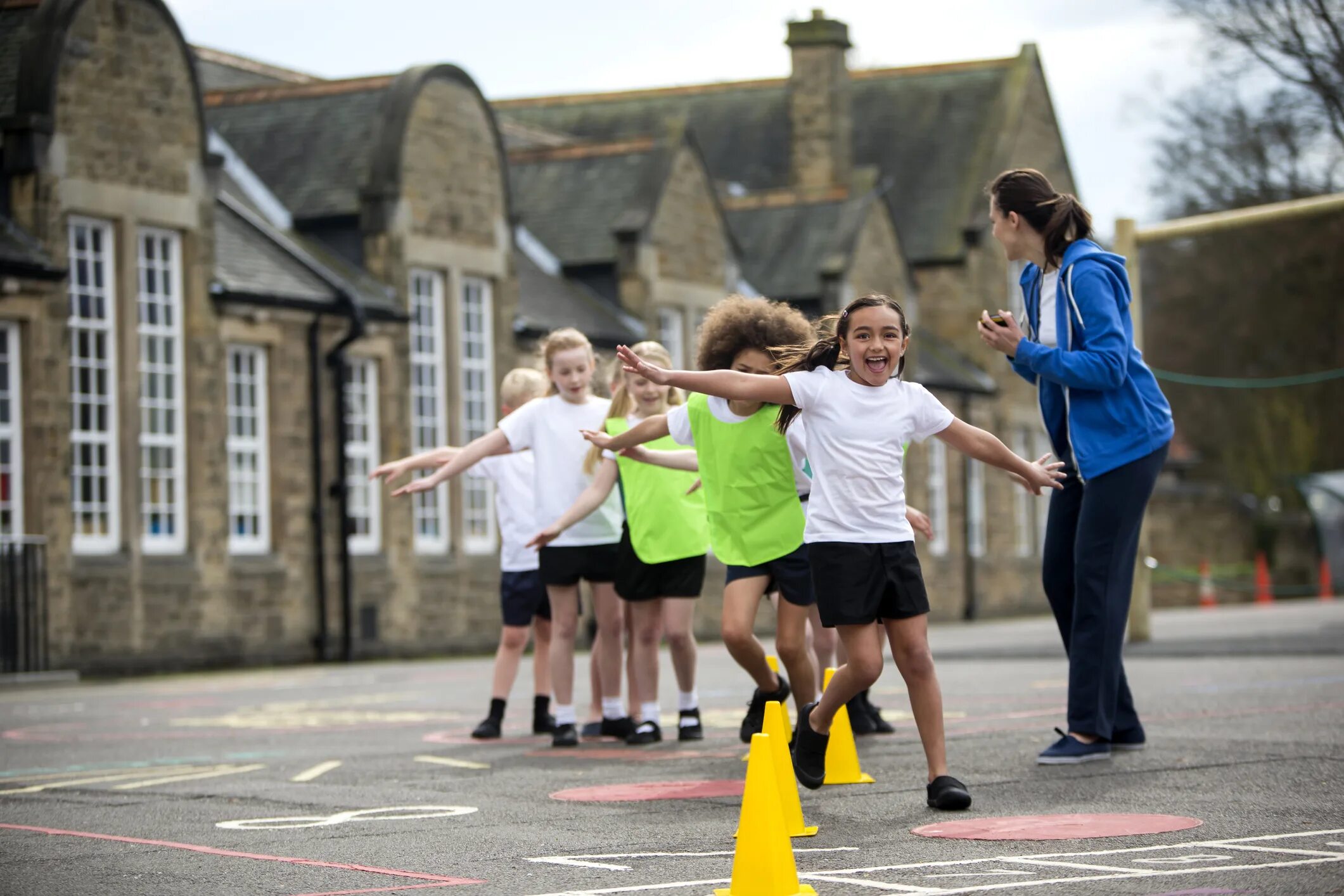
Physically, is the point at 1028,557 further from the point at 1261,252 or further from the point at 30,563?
the point at 30,563

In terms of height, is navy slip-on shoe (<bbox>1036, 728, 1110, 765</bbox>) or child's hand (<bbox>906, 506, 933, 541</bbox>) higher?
child's hand (<bbox>906, 506, 933, 541</bbox>)

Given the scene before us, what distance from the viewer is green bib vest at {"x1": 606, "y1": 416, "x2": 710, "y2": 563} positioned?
10172 millimetres

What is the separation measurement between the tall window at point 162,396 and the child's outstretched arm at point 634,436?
53.5 ft

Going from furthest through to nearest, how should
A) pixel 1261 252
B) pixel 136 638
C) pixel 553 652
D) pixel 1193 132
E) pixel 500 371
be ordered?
pixel 1261 252, pixel 1193 132, pixel 500 371, pixel 136 638, pixel 553 652

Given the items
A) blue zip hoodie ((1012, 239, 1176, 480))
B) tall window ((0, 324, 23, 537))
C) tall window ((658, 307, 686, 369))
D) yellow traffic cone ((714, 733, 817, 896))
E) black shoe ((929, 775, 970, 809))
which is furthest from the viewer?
tall window ((658, 307, 686, 369))

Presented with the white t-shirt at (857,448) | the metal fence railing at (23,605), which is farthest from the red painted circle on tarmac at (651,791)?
the metal fence railing at (23,605)

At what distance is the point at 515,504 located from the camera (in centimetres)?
1162

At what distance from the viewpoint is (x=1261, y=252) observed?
4659cm

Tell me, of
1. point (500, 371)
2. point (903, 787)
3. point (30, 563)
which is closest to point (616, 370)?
point (903, 787)

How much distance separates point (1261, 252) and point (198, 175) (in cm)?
2897

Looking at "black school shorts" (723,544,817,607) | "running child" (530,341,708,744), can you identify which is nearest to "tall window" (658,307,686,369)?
"running child" (530,341,708,744)

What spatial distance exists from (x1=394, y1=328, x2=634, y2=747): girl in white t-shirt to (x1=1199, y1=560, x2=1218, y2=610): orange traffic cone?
33.9 meters

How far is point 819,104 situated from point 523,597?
113ft

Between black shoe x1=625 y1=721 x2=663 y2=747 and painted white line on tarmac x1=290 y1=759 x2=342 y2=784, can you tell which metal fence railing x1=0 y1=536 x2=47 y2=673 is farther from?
black shoe x1=625 y1=721 x2=663 y2=747
